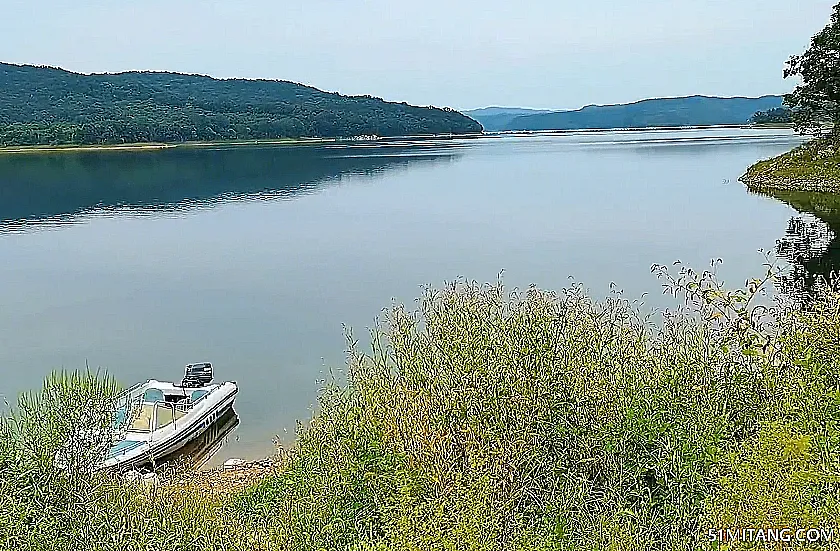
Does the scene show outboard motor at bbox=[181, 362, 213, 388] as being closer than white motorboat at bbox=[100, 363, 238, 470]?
No

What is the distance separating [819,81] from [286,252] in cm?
2672

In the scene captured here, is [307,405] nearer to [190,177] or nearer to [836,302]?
[836,302]

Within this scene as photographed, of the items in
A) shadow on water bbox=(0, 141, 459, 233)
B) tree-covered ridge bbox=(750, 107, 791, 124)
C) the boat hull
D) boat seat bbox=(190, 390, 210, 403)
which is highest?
tree-covered ridge bbox=(750, 107, 791, 124)

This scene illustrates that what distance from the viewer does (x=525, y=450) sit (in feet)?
28.4

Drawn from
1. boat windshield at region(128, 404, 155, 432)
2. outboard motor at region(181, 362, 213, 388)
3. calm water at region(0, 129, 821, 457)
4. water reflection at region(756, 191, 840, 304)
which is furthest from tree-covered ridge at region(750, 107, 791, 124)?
boat windshield at region(128, 404, 155, 432)

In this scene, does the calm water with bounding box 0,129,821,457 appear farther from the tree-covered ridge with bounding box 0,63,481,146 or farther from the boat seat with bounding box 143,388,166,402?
the tree-covered ridge with bounding box 0,63,481,146

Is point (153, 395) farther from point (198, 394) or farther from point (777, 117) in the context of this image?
point (777, 117)

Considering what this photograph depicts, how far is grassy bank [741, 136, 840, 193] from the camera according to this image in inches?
1796

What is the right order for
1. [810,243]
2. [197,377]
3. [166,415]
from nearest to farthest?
[166,415], [197,377], [810,243]

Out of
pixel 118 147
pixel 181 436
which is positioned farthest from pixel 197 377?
pixel 118 147

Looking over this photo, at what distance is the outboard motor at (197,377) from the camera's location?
16062 millimetres

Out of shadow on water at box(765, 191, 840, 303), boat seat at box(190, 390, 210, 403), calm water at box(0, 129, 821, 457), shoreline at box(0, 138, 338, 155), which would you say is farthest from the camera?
shoreline at box(0, 138, 338, 155)

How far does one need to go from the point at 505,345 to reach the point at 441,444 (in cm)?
141

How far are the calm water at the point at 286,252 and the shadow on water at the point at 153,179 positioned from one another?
1.24ft
